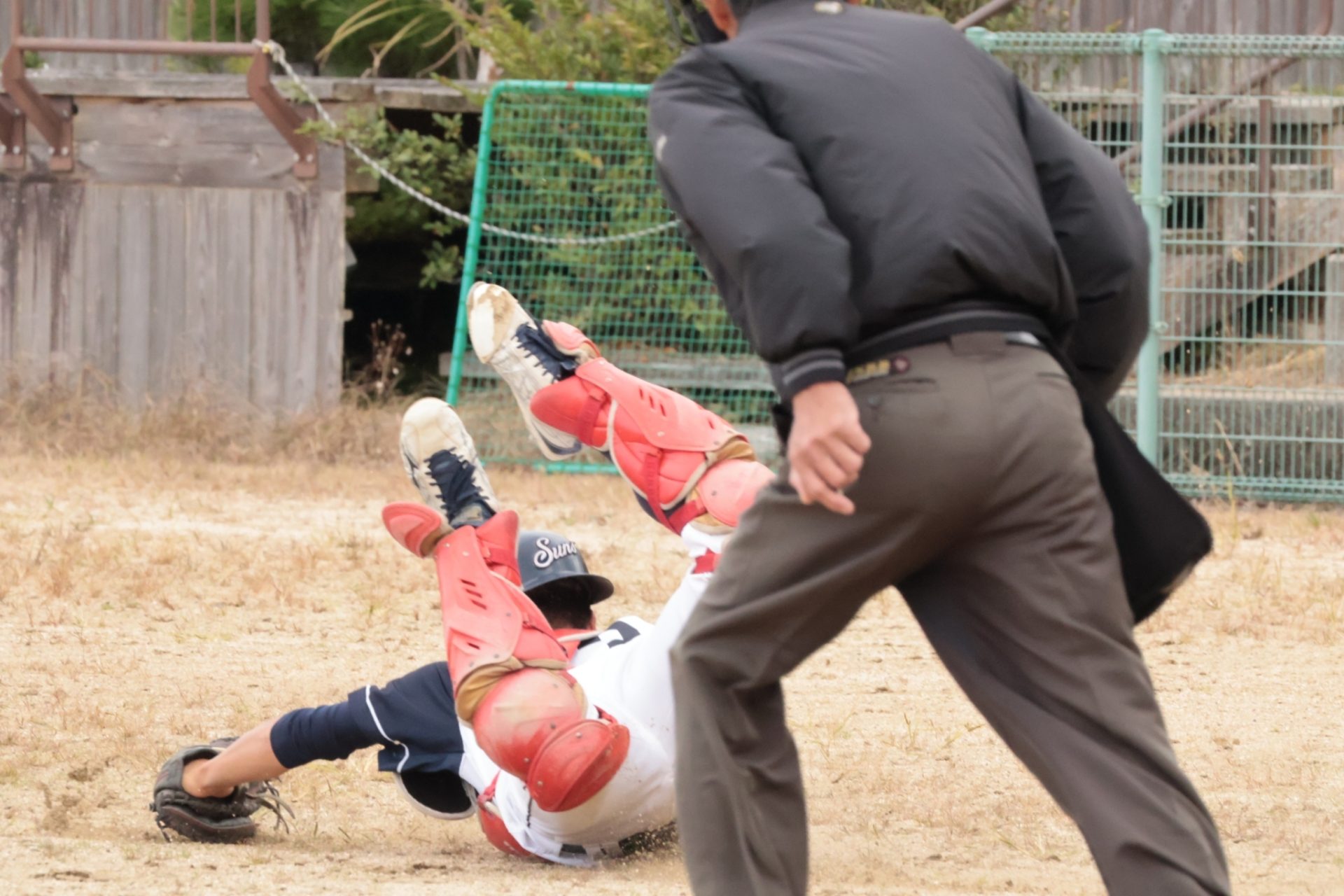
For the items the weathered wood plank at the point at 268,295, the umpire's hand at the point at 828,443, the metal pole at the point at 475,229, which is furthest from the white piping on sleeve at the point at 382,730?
the weathered wood plank at the point at 268,295

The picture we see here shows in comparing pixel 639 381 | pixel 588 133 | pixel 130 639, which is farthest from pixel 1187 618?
pixel 588 133

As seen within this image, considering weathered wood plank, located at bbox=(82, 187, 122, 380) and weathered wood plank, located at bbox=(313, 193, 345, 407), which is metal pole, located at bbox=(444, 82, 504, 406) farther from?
weathered wood plank, located at bbox=(82, 187, 122, 380)

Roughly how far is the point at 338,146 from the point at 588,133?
1.46 meters

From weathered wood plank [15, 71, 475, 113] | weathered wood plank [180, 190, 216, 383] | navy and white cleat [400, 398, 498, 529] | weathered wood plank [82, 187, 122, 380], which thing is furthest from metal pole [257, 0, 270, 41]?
navy and white cleat [400, 398, 498, 529]

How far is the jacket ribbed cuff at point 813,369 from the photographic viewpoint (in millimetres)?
2277

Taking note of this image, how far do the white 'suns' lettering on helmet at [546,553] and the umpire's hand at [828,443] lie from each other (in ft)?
6.21

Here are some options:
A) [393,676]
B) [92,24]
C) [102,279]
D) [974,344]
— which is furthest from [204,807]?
[92,24]

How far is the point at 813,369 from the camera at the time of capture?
89.6 inches

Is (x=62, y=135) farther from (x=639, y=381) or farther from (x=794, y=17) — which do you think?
(x=794, y=17)

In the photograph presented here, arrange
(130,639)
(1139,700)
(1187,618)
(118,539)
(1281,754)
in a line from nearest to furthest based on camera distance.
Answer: (1139,700)
(1281,754)
(130,639)
(1187,618)
(118,539)

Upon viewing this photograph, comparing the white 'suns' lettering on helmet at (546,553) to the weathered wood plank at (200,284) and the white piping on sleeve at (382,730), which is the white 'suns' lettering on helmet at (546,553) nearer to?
the white piping on sleeve at (382,730)

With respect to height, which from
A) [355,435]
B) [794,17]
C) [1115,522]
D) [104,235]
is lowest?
[355,435]

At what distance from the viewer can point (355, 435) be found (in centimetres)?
977

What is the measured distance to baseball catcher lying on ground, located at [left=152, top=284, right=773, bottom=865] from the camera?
3.43 meters
